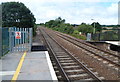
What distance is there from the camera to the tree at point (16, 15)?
A: 1028 inches

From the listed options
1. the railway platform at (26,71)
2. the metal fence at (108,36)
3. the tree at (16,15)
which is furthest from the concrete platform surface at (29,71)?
the metal fence at (108,36)

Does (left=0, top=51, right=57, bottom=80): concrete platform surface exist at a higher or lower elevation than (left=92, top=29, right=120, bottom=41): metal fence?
lower

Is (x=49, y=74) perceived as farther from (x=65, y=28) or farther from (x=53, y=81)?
(x=65, y=28)

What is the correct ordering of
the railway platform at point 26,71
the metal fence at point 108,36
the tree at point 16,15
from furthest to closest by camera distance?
the metal fence at point 108,36
the tree at point 16,15
the railway platform at point 26,71

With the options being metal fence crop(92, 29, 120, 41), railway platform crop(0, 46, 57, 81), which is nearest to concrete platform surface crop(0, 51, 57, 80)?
railway platform crop(0, 46, 57, 81)

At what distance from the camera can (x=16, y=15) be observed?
2689 centimetres

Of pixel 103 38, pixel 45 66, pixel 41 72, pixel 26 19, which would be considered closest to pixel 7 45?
pixel 45 66

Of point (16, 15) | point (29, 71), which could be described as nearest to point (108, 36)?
point (16, 15)

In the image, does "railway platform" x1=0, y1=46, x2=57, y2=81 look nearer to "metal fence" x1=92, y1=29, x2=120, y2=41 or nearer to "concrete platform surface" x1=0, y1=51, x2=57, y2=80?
"concrete platform surface" x1=0, y1=51, x2=57, y2=80

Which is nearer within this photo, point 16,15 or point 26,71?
point 26,71

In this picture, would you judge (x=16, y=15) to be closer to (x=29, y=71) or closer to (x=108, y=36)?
(x=108, y=36)

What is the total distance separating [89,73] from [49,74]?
2.03 meters

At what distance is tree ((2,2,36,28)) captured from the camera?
85.7 ft

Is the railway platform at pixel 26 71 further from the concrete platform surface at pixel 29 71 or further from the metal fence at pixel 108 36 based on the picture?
the metal fence at pixel 108 36
